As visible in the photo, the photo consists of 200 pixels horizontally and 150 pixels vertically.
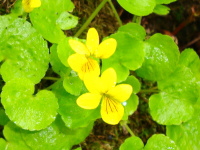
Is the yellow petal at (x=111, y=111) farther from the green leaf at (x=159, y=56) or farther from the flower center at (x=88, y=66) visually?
the green leaf at (x=159, y=56)

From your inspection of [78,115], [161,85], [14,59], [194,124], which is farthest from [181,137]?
[14,59]

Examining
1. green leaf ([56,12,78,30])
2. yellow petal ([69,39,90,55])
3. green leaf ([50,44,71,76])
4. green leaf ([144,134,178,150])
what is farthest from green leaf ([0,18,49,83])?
green leaf ([144,134,178,150])

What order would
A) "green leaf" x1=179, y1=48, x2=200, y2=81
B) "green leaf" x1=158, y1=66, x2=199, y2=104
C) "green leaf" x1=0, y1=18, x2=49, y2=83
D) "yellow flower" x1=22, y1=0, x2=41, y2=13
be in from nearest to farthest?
"yellow flower" x1=22, y1=0, x2=41, y2=13 < "green leaf" x1=0, y1=18, x2=49, y2=83 < "green leaf" x1=158, y1=66, x2=199, y2=104 < "green leaf" x1=179, y1=48, x2=200, y2=81

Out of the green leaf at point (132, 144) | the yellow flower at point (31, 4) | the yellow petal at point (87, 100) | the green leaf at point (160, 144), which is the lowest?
the green leaf at point (160, 144)

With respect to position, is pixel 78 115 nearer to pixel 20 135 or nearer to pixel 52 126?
pixel 52 126

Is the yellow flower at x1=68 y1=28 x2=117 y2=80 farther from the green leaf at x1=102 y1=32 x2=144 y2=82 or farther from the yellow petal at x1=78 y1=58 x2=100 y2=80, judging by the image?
the green leaf at x1=102 y1=32 x2=144 y2=82

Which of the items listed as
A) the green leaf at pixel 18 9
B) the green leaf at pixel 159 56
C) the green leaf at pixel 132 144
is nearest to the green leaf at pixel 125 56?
the green leaf at pixel 159 56
